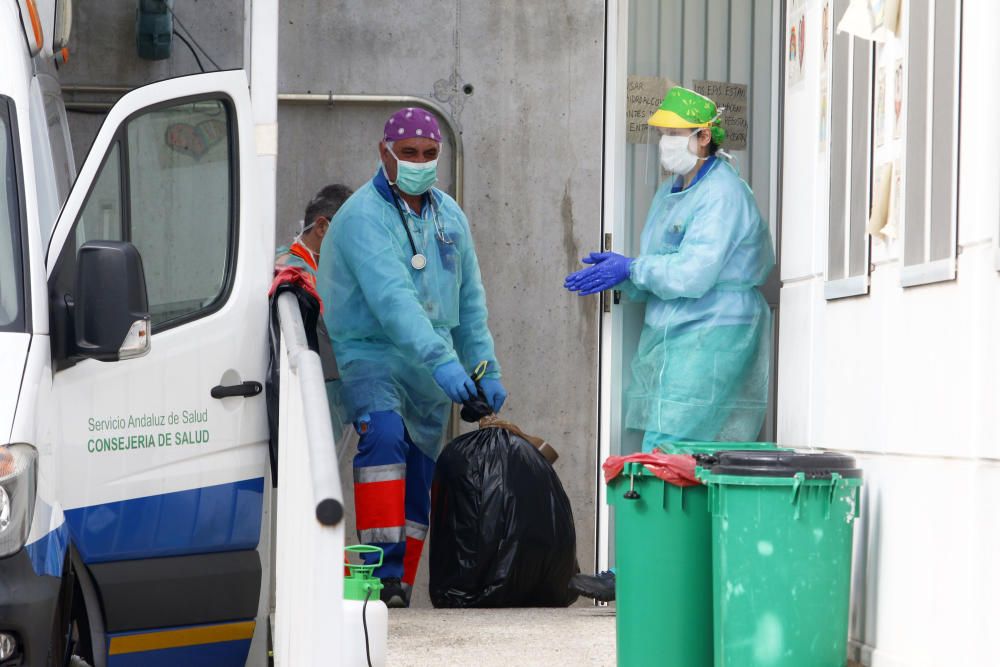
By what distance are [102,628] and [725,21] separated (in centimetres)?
358

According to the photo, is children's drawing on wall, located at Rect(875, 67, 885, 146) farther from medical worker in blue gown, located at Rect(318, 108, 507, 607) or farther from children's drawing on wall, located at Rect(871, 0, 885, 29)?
medical worker in blue gown, located at Rect(318, 108, 507, 607)

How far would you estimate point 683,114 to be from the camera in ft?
17.5

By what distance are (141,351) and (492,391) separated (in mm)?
2338

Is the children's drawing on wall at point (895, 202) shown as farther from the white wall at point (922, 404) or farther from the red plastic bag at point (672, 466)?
the red plastic bag at point (672, 466)

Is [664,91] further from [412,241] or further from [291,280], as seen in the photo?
[291,280]

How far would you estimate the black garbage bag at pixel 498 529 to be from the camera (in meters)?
5.54

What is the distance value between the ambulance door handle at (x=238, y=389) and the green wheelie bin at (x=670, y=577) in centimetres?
111

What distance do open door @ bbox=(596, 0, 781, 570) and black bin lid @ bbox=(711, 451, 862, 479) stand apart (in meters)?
2.04

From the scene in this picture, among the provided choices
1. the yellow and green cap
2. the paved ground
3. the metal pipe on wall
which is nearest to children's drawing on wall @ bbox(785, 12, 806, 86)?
the yellow and green cap

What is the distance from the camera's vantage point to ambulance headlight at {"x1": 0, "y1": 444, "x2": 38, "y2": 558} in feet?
10.4

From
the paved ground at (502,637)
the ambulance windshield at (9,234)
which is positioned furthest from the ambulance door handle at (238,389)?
the paved ground at (502,637)

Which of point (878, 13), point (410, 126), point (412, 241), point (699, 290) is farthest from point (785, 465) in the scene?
point (410, 126)

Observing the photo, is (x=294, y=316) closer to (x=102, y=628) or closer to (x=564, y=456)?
(x=102, y=628)

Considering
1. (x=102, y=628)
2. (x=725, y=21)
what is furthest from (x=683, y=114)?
(x=102, y=628)
